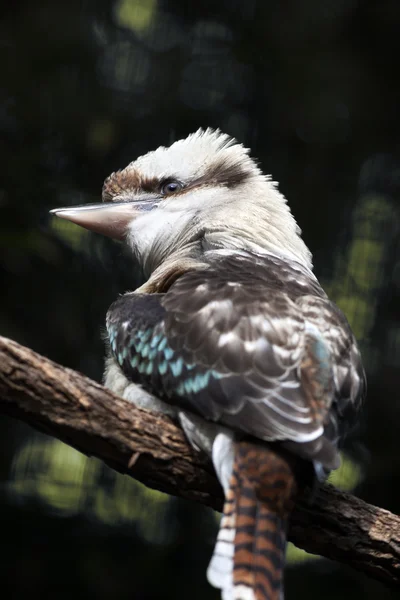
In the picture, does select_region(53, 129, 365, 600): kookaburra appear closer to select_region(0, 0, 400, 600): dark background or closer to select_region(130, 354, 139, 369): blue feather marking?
select_region(130, 354, 139, 369): blue feather marking

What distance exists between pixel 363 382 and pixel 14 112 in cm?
224

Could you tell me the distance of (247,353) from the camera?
5.24 feet

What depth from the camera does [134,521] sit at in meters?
3.40

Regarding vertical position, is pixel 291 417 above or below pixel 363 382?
below

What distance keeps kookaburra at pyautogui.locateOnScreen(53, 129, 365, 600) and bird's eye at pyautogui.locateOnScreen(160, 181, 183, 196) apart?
0.23 meters

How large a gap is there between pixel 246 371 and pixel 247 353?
4 centimetres

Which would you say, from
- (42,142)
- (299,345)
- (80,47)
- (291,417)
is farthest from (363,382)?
(80,47)

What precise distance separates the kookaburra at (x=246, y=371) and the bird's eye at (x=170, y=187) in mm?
230

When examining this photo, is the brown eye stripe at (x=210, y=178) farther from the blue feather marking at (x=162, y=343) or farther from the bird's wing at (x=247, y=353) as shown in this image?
the blue feather marking at (x=162, y=343)

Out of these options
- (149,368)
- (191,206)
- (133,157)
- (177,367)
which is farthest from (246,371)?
(133,157)

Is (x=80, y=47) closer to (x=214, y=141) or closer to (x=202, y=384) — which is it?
(x=214, y=141)

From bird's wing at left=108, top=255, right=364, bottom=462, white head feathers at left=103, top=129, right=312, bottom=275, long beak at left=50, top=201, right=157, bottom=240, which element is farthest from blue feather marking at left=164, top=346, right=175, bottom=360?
long beak at left=50, top=201, right=157, bottom=240

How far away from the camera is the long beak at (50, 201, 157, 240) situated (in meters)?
2.37

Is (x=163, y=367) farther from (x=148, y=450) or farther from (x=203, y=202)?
(x=203, y=202)
